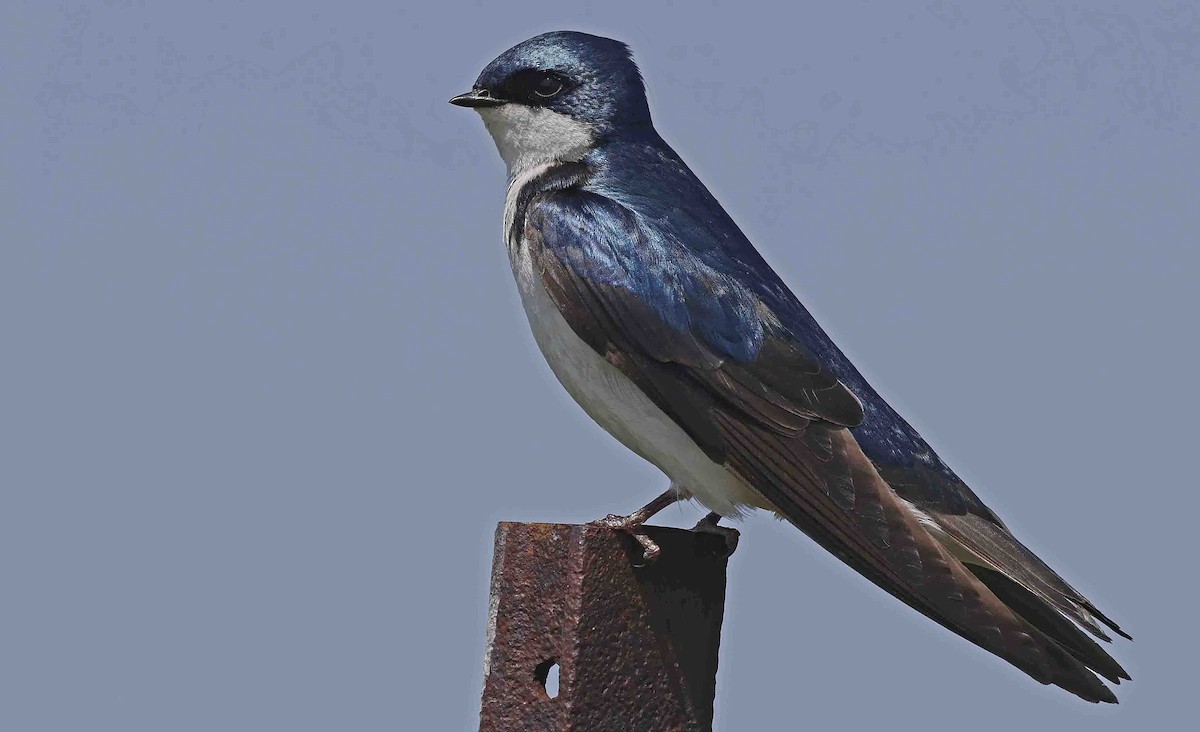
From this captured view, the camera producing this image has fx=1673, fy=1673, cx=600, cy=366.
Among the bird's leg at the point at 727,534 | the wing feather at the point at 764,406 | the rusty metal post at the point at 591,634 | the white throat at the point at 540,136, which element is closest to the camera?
the rusty metal post at the point at 591,634

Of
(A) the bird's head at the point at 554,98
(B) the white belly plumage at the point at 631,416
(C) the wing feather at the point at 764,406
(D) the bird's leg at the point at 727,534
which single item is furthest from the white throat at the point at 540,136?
(D) the bird's leg at the point at 727,534

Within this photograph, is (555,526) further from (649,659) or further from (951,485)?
(951,485)

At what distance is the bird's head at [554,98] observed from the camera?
15.3 ft

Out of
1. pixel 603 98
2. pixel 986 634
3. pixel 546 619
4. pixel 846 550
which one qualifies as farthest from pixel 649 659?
pixel 603 98

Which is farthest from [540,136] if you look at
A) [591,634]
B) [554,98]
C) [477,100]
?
[591,634]

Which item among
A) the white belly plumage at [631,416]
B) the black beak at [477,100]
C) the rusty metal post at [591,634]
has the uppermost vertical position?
the black beak at [477,100]

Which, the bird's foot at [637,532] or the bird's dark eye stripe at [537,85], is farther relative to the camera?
the bird's dark eye stripe at [537,85]

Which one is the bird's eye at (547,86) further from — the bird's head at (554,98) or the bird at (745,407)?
the bird at (745,407)

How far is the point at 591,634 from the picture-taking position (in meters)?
3.78

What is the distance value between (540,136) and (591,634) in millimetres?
1530

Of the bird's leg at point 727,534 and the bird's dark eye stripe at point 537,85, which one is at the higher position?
the bird's dark eye stripe at point 537,85

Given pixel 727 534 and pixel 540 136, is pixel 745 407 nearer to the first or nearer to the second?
pixel 727 534

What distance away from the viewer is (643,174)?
178 inches

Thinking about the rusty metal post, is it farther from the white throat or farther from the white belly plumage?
the white throat
